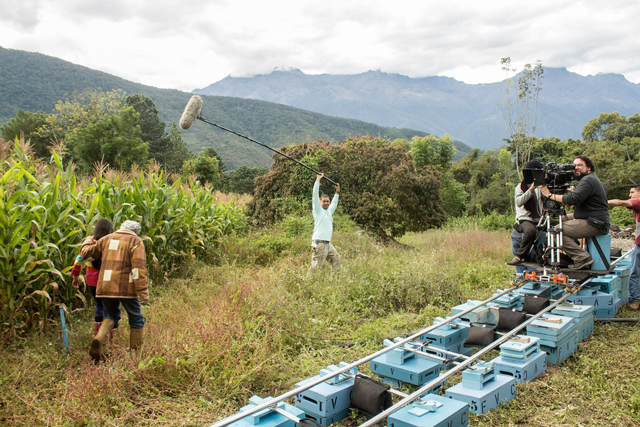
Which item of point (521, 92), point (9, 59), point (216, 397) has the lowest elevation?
point (216, 397)

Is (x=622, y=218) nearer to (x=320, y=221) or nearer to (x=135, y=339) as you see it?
(x=320, y=221)

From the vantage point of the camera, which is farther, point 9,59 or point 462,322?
point 9,59

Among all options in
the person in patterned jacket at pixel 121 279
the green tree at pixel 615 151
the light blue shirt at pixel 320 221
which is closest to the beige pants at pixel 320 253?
the light blue shirt at pixel 320 221

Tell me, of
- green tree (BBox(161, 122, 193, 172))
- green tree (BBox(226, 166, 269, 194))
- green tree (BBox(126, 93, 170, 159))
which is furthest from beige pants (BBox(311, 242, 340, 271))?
green tree (BBox(126, 93, 170, 159))

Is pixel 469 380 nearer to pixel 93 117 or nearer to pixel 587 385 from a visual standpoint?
pixel 587 385

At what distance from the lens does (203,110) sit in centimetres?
10125

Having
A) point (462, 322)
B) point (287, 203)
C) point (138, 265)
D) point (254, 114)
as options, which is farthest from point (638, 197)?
point (254, 114)

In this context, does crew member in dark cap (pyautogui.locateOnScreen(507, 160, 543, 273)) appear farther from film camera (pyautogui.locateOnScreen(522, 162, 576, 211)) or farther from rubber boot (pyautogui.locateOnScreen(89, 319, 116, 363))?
rubber boot (pyautogui.locateOnScreen(89, 319, 116, 363))

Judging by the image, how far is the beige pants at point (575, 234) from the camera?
5.89 m

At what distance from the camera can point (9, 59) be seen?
8931 cm

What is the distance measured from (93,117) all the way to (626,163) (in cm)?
4822

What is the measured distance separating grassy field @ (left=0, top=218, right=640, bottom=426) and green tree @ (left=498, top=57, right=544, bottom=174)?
9536mm

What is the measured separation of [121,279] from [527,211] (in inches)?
241

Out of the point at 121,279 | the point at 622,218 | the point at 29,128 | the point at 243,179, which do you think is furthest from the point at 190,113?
the point at 243,179
